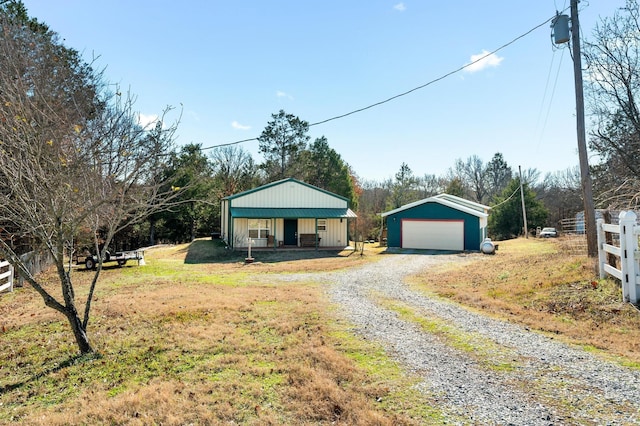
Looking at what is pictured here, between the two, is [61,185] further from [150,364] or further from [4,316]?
[4,316]

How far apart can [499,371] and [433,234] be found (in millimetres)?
19860

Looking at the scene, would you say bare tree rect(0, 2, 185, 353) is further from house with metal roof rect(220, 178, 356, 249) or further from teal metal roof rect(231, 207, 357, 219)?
house with metal roof rect(220, 178, 356, 249)

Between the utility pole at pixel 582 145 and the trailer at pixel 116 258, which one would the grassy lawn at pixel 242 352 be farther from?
the trailer at pixel 116 258

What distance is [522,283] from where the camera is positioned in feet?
31.2

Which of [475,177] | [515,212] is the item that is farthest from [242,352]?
[475,177]

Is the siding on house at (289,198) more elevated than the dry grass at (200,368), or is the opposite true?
the siding on house at (289,198)

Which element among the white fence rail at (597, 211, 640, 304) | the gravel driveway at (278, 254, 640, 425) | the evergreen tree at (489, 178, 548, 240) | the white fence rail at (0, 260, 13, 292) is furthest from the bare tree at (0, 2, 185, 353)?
the evergreen tree at (489, 178, 548, 240)

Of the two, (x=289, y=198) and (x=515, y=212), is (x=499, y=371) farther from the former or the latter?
(x=515, y=212)

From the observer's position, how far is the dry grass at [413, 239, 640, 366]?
555 cm

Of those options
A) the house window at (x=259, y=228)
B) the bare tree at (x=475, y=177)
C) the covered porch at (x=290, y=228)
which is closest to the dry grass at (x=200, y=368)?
the covered porch at (x=290, y=228)

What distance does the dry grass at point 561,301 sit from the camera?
5547mm

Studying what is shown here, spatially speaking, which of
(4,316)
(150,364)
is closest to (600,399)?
(150,364)

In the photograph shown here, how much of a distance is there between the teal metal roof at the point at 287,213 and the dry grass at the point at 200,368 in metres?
13.8

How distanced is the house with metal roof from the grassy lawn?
12795mm
